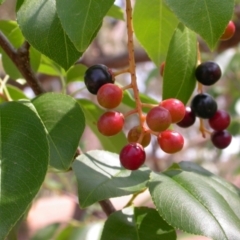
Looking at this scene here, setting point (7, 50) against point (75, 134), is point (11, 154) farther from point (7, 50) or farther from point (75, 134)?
point (7, 50)

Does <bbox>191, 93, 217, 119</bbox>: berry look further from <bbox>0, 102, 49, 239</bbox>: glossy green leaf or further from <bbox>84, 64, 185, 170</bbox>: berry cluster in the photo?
<bbox>0, 102, 49, 239</bbox>: glossy green leaf

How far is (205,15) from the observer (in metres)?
→ 0.56

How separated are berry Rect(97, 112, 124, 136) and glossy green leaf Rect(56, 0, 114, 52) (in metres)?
0.13

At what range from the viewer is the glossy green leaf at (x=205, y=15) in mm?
550

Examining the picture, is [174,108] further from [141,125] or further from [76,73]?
[76,73]

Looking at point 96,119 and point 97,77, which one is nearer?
→ point 97,77

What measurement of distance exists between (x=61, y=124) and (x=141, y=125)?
11 centimetres

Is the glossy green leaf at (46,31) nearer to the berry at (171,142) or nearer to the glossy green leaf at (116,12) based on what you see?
the berry at (171,142)

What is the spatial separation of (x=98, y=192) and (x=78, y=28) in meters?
0.22

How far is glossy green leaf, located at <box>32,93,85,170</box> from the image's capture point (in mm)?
644

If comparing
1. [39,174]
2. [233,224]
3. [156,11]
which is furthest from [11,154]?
[156,11]

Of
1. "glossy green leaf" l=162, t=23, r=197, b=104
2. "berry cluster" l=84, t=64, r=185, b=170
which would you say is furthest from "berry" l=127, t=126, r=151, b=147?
"glossy green leaf" l=162, t=23, r=197, b=104

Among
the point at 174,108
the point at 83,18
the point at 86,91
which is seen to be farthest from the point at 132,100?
the point at 86,91

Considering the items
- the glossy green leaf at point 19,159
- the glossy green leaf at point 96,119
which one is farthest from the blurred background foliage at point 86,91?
the glossy green leaf at point 19,159
